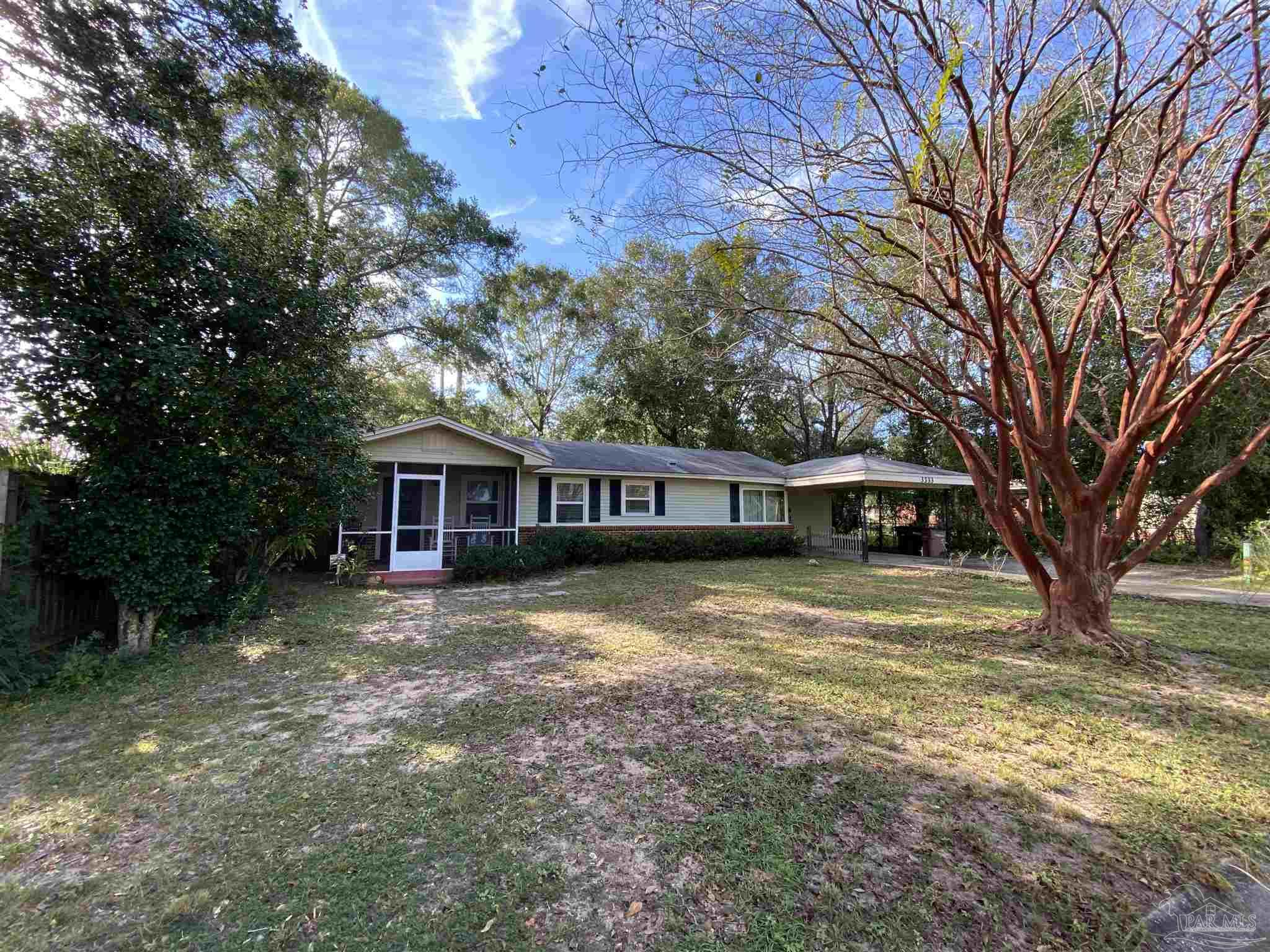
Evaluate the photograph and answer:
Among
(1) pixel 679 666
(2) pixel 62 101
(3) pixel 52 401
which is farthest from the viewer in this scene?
(2) pixel 62 101

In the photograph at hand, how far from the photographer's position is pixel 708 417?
2561cm

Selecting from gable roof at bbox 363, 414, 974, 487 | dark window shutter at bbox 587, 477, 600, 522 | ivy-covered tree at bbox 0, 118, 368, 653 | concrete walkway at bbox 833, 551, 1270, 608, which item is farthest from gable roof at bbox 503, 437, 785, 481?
ivy-covered tree at bbox 0, 118, 368, 653

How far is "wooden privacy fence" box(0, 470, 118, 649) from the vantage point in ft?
14.4

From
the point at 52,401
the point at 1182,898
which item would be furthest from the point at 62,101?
the point at 1182,898

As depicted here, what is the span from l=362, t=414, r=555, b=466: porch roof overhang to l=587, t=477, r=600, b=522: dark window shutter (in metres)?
1.57

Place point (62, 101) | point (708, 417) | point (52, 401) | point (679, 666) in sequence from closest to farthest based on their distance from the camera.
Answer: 1. point (52, 401)
2. point (679, 666)
3. point (62, 101)
4. point (708, 417)

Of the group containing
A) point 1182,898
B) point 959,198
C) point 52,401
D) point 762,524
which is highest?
point 959,198

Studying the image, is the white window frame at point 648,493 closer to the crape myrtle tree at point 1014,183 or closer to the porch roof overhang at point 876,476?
the porch roof overhang at point 876,476

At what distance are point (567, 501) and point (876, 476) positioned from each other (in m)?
8.53

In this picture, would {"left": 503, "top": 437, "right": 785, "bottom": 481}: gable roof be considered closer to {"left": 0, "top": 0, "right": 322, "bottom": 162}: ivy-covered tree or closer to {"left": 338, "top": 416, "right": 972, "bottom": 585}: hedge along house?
{"left": 338, "top": 416, "right": 972, "bottom": 585}: hedge along house

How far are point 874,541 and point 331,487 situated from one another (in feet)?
65.7

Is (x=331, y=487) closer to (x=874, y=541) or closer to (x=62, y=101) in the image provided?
(x=62, y=101)

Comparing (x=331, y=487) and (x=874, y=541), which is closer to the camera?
(x=331, y=487)

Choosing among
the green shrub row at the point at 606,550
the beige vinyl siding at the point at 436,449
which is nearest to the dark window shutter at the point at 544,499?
the green shrub row at the point at 606,550
